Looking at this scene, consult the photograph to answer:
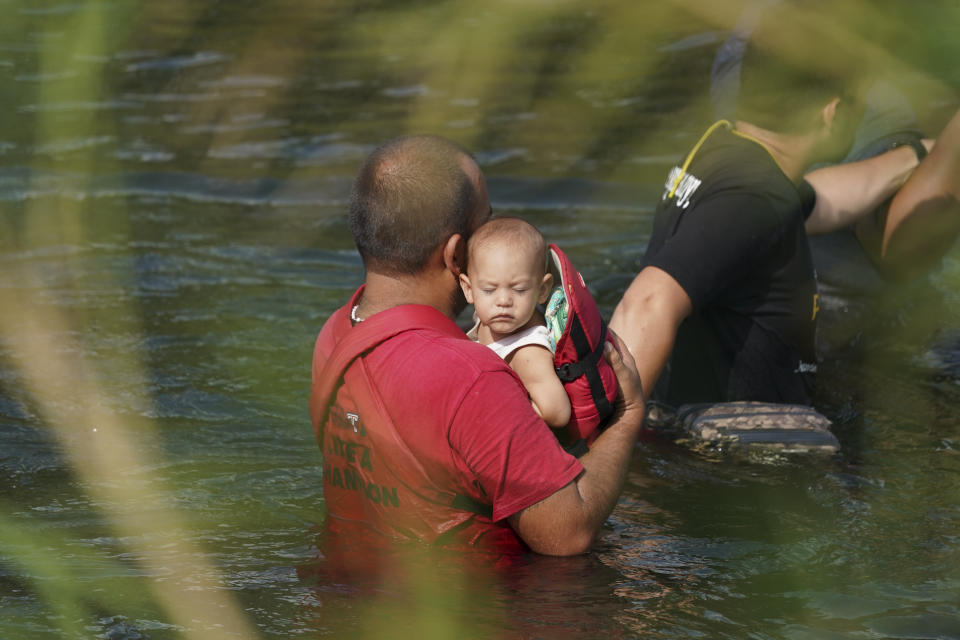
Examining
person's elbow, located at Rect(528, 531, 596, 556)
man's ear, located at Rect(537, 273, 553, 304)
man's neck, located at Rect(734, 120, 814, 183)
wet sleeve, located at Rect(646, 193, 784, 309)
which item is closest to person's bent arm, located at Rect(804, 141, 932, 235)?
man's neck, located at Rect(734, 120, 814, 183)

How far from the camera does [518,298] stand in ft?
9.84

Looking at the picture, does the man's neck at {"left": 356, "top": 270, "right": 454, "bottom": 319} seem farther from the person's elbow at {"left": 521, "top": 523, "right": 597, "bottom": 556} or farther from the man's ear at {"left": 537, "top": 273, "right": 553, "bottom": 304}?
the person's elbow at {"left": 521, "top": 523, "right": 597, "bottom": 556}

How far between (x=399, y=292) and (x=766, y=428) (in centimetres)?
215

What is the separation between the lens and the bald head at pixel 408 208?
9.36 ft

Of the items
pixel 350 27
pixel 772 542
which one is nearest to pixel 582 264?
pixel 772 542

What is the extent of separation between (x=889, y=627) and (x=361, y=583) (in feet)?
4.87

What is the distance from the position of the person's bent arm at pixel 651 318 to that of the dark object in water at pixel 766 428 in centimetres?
70

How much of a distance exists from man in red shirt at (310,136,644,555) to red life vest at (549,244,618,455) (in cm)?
8

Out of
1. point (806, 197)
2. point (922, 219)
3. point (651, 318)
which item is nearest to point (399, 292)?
point (651, 318)

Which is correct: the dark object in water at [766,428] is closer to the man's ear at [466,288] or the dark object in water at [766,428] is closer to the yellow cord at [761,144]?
the yellow cord at [761,144]

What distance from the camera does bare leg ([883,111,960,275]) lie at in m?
4.07

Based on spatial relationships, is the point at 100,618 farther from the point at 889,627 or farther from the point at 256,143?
the point at 889,627

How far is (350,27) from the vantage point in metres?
0.78

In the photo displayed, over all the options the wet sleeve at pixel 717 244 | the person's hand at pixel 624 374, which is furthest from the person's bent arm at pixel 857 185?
the person's hand at pixel 624 374
